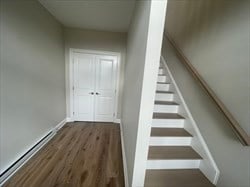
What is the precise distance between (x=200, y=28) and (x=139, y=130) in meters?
1.81

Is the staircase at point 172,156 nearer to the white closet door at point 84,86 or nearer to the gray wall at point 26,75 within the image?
the gray wall at point 26,75

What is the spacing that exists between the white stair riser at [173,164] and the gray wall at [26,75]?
6.12 ft

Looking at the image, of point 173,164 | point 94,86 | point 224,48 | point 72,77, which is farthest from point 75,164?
point 224,48

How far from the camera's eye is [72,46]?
11.2ft

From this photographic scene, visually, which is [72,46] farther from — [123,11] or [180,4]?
[180,4]

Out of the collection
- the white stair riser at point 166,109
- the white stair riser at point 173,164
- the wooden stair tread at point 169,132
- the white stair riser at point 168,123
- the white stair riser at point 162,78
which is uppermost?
the white stair riser at point 162,78

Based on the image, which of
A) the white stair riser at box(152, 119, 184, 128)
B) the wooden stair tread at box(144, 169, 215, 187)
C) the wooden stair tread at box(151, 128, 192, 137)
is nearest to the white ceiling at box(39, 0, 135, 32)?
the white stair riser at box(152, 119, 184, 128)

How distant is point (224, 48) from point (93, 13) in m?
2.26

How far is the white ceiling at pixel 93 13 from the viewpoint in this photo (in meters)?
2.19

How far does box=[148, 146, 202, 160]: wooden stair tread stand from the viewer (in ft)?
5.40

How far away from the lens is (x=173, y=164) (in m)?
1.66

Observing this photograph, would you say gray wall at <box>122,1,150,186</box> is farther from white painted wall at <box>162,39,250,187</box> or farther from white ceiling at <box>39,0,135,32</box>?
white painted wall at <box>162,39,250,187</box>

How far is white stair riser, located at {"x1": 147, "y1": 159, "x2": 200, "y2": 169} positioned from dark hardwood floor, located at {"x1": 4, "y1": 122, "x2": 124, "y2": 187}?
19.1 inches

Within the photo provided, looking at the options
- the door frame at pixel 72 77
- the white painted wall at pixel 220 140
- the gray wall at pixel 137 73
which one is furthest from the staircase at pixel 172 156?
the door frame at pixel 72 77
